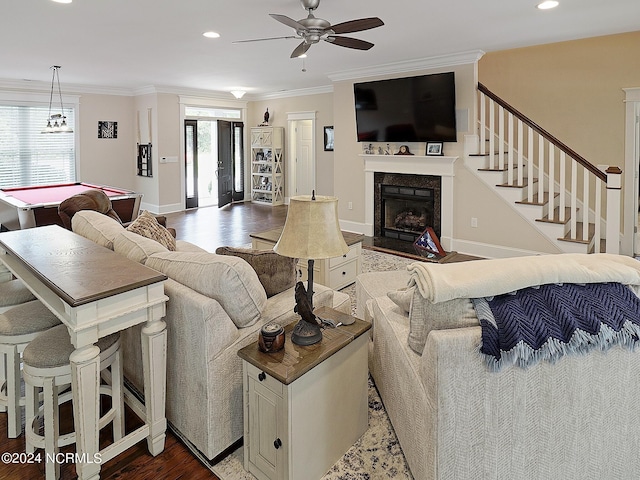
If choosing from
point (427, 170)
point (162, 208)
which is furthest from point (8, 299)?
point (162, 208)

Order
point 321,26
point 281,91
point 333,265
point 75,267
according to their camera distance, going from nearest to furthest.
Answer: point 75,267 < point 321,26 < point 333,265 < point 281,91

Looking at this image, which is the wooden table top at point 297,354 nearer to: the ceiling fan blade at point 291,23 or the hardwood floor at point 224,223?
the ceiling fan blade at point 291,23

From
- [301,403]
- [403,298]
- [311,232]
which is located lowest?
[301,403]

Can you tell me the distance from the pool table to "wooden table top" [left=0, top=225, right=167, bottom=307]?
284 centimetres

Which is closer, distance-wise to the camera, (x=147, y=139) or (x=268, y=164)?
(x=147, y=139)

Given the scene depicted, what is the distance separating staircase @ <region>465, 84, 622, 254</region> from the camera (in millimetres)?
4598

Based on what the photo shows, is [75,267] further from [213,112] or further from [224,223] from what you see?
[213,112]

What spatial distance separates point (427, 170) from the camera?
604 centimetres

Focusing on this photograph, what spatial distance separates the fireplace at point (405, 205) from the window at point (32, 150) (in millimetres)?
6217

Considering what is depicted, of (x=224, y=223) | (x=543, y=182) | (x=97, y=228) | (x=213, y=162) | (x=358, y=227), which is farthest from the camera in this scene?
(x=213, y=162)

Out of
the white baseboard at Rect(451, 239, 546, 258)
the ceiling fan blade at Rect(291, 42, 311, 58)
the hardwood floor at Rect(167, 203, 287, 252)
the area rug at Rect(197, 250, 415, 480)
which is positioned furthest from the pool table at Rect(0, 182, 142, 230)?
the white baseboard at Rect(451, 239, 546, 258)

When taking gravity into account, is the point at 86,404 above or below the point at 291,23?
below

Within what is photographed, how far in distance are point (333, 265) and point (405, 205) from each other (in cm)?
291

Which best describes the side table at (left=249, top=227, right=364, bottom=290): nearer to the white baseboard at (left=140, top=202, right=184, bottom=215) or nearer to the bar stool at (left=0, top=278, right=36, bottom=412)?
the bar stool at (left=0, top=278, right=36, bottom=412)
